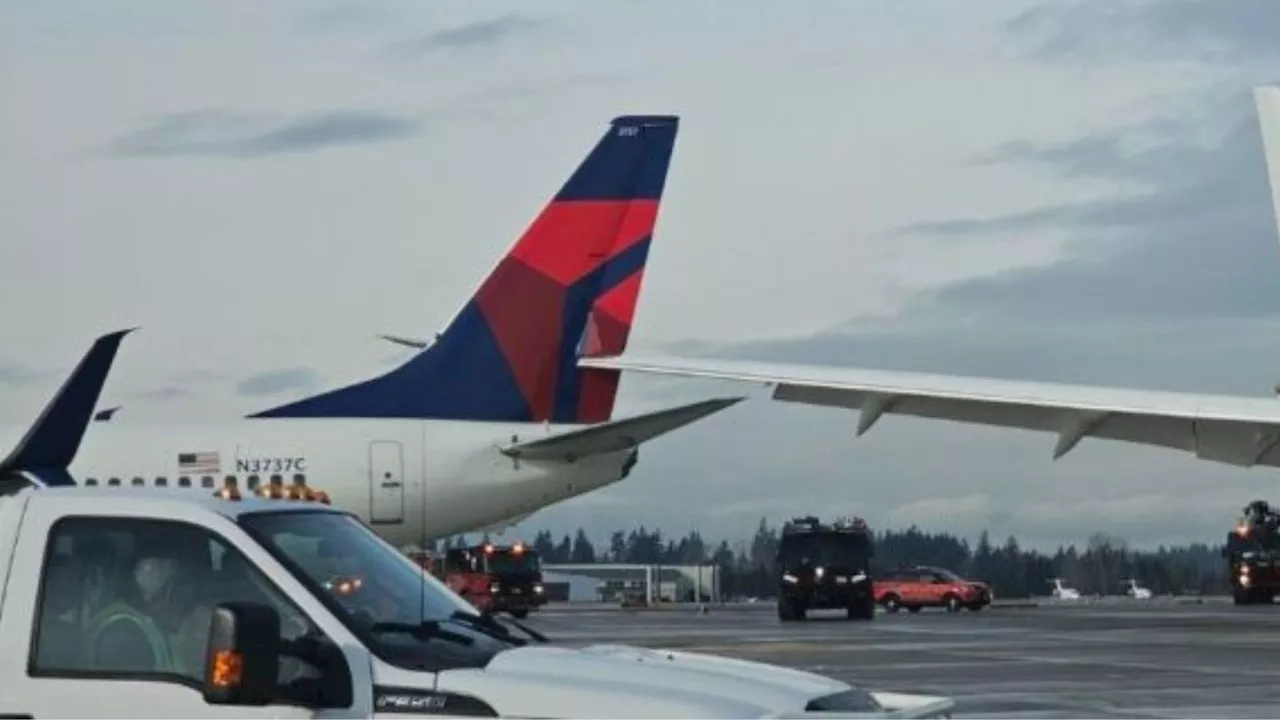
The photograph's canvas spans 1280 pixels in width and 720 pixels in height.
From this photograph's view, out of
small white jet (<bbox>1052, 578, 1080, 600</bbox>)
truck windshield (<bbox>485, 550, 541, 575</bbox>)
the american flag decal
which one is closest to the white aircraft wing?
the american flag decal

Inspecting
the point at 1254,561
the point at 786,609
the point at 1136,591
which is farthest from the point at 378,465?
the point at 1136,591

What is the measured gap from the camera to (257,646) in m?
5.77

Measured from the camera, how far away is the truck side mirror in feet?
18.9

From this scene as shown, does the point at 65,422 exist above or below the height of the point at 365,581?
above

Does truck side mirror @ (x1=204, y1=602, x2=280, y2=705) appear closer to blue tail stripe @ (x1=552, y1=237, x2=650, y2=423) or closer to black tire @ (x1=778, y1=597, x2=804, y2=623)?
blue tail stripe @ (x1=552, y1=237, x2=650, y2=423)

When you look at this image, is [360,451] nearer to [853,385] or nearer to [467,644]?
[853,385]

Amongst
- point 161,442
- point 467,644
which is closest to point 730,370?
point 161,442

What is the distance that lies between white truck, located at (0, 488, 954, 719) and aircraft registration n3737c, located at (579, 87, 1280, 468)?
21171 millimetres

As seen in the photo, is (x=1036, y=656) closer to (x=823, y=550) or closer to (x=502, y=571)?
(x=823, y=550)

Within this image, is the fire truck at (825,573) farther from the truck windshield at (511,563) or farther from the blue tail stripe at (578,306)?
the blue tail stripe at (578,306)

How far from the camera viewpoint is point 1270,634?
90.1 feet

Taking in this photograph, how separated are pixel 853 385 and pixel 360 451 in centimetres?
665

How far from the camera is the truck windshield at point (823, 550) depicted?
141 ft

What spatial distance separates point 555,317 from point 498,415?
165 cm
